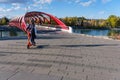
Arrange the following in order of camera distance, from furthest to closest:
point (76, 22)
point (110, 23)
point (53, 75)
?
1. point (110, 23)
2. point (76, 22)
3. point (53, 75)

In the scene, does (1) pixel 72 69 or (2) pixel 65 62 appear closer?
(1) pixel 72 69

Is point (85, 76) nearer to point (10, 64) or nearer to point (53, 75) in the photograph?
point (53, 75)

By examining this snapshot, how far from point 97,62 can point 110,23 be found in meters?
113

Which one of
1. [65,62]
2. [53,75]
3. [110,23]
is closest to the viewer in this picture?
[53,75]

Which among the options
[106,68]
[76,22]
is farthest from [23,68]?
[76,22]

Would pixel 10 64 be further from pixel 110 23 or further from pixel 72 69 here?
pixel 110 23

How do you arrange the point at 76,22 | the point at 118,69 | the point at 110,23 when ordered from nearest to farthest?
the point at 118,69 → the point at 76,22 → the point at 110,23

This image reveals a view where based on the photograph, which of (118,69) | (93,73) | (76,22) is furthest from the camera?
(76,22)

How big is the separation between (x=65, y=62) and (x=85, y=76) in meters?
2.27

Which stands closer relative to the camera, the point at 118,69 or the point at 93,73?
the point at 93,73

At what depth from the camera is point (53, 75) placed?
Result: 760 centimetres

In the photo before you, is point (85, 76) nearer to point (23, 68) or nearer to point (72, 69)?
point (72, 69)

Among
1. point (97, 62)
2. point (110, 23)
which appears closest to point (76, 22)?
point (110, 23)

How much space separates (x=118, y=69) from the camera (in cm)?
898
